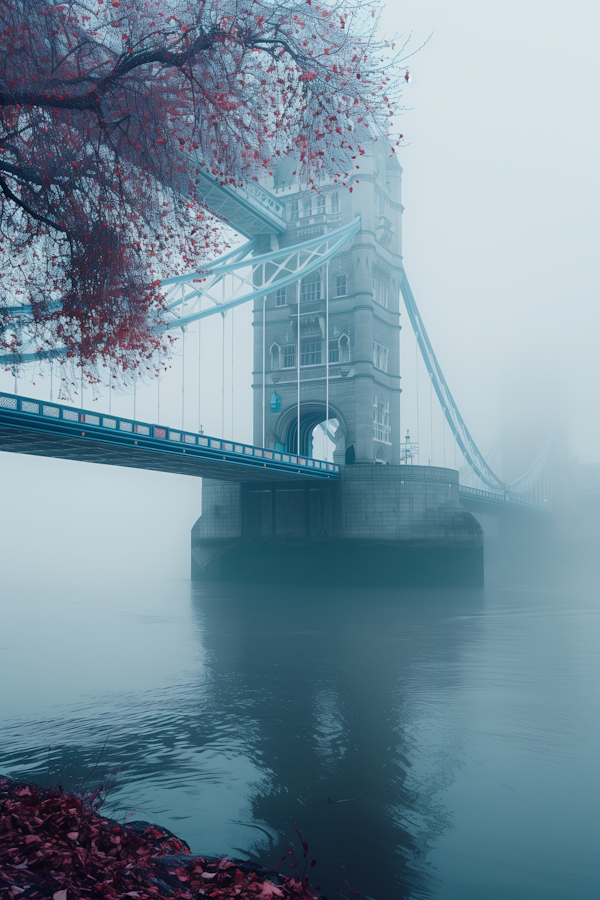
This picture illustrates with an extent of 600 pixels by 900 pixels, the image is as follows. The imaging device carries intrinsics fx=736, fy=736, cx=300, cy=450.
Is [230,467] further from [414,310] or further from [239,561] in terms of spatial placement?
[414,310]

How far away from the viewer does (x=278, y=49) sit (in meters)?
5.68

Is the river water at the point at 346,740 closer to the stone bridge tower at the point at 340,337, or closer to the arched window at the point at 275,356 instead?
the stone bridge tower at the point at 340,337

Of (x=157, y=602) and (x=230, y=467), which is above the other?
(x=230, y=467)

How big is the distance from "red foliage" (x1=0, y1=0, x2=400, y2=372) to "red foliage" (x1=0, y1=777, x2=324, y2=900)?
4049mm

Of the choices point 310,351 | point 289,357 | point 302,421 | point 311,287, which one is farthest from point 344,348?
point 302,421

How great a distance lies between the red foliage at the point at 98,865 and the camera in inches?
120

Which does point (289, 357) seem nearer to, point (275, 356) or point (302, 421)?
point (275, 356)

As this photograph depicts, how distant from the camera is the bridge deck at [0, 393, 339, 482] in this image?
64.6ft

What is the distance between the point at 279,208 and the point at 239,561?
19.6m

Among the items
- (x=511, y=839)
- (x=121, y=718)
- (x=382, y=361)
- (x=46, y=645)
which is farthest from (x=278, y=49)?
(x=382, y=361)

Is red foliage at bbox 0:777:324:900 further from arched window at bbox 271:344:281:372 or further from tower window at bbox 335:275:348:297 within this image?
tower window at bbox 335:275:348:297

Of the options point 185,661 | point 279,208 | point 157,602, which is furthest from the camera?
point 279,208

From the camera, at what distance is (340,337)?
1545 inches

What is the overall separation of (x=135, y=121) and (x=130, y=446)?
59.8ft
